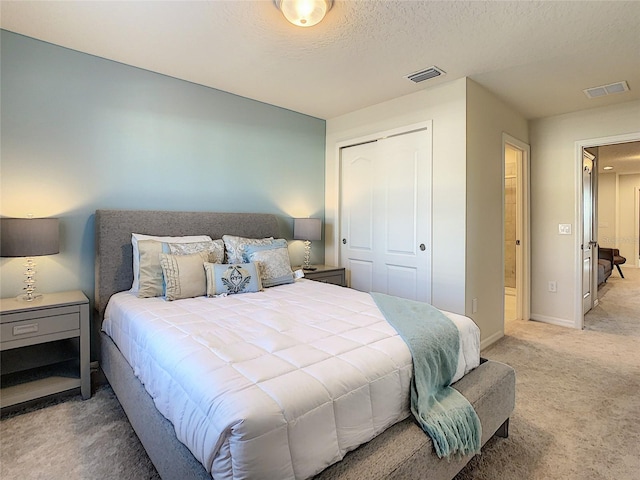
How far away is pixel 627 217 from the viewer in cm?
857

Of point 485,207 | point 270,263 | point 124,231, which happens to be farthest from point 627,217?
point 124,231

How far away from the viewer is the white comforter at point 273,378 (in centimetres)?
102

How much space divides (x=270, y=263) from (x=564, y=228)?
3443 mm

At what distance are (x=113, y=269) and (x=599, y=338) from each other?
4.64 meters

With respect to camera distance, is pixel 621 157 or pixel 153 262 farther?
pixel 621 157

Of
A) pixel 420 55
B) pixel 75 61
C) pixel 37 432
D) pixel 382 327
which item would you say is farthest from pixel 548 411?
pixel 75 61

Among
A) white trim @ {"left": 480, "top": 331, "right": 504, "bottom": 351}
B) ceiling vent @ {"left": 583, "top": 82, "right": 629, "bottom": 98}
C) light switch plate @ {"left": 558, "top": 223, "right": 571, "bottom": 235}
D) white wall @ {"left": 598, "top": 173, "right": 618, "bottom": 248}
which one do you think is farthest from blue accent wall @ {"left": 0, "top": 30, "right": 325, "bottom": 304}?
white wall @ {"left": 598, "top": 173, "right": 618, "bottom": 248}

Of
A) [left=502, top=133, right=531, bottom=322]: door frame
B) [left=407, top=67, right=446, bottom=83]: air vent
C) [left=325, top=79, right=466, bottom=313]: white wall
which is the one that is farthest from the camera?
[left=502, top=133, right=531, bottom=322]: door frame

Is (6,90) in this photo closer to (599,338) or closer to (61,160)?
(61,160)

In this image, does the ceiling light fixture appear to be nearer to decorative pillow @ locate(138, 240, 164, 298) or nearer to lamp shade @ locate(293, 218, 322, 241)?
decorative pillow @ locate(138, 240, 164, 298)

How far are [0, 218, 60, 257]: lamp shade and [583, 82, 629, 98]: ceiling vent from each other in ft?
15.2

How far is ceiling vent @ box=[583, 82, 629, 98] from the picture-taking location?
10.3 feet

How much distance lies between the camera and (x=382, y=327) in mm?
1747

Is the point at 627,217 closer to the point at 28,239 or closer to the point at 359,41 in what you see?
the point at 359,41
